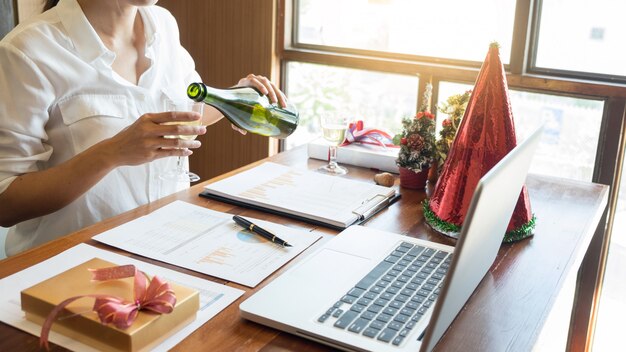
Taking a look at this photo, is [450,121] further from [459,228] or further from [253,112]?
[253,112]

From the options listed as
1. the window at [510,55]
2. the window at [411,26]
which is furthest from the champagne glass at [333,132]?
the window at [411,26]

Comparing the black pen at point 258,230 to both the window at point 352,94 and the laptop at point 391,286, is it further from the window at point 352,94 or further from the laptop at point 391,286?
the window at point 352,94

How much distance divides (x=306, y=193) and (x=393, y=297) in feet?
1.82

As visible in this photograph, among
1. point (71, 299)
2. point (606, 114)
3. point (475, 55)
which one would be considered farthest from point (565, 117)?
point (71, 299)

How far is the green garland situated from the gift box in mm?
406

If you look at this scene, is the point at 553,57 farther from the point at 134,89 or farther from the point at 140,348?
the point at 140,348

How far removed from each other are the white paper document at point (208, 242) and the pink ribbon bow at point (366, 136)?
0.62m

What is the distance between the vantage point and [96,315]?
2.94 feet

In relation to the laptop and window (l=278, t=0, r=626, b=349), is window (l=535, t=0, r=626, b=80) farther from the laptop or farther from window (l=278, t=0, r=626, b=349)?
the laptop

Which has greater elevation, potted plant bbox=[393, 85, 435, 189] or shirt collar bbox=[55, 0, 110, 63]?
shirt collar bbox=[55, 0, 110, 63]

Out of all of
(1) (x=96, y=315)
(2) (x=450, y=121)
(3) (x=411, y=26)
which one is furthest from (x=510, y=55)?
(1) (x=96, y=315)

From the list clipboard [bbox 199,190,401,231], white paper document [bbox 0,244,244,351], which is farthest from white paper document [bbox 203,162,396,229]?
white paper document [bbox 0,244,244,351]

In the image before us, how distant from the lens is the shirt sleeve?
1467mm

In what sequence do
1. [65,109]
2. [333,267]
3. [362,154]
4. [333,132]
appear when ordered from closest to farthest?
[333,267], [65,109], [333,132], [362,154]
